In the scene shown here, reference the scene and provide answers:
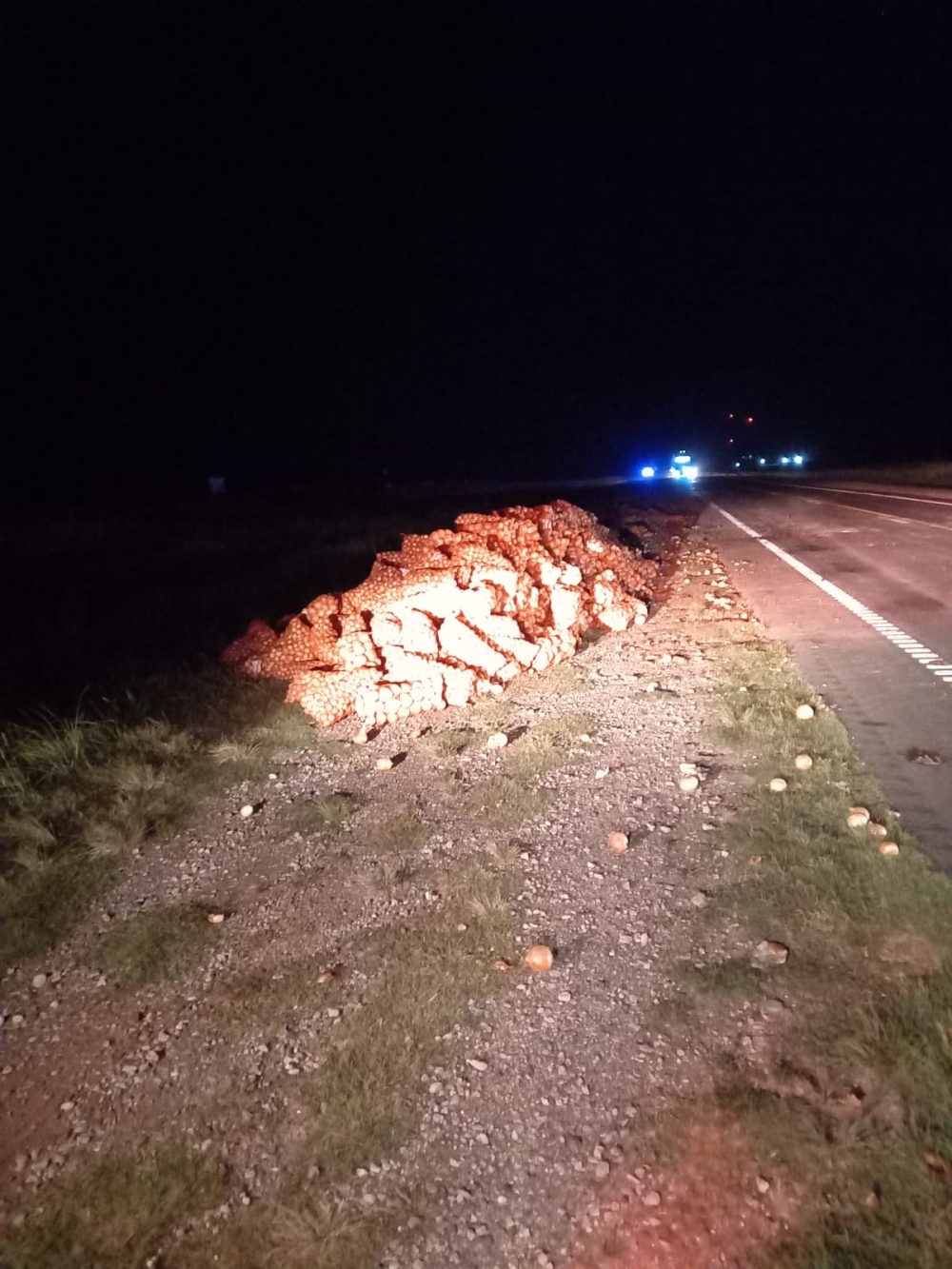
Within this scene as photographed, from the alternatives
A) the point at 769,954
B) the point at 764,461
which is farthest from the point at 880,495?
the point at 764,461

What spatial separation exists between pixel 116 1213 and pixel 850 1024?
8.62 feet

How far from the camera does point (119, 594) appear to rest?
13.5m

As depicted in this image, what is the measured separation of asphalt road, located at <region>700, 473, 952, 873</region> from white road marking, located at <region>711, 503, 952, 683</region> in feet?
0.04

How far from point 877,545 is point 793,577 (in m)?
4.15

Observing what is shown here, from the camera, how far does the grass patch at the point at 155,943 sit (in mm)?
4023

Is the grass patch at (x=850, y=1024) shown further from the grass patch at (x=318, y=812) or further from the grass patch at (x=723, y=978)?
the grass patch at (x=318, y=812)

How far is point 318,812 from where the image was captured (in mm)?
5535

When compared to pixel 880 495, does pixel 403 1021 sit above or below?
above

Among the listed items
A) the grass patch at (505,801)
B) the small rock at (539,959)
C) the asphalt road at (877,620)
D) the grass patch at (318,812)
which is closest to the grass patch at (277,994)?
the small rock at (539,959)

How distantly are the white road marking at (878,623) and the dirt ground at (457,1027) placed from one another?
306 centimetres

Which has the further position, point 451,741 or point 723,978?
point 451,741

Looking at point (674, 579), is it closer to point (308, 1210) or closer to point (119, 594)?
point (119, 594)

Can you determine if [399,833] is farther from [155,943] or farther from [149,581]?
[149,581]

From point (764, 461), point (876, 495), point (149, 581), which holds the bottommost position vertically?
point (764, 461)
